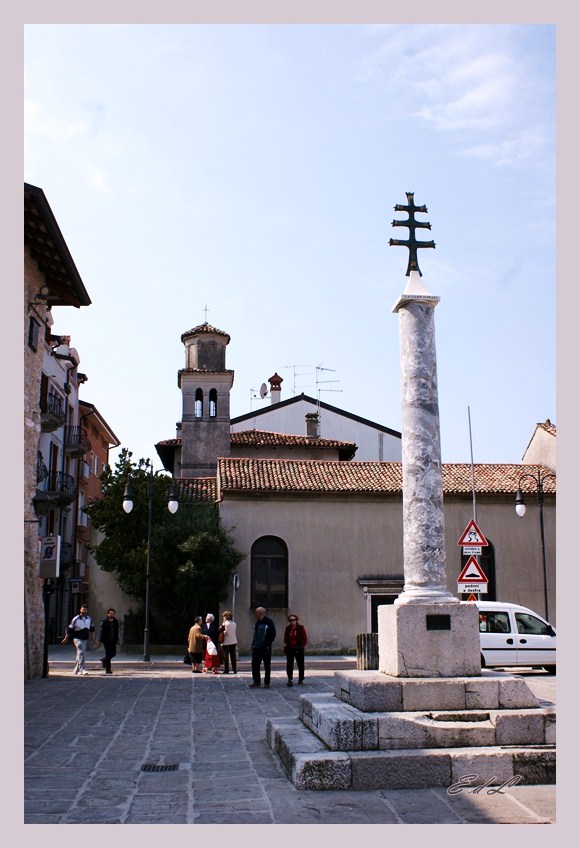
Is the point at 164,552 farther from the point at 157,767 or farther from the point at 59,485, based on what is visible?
the point at 157,767

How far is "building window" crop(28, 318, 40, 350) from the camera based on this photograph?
18.9 m

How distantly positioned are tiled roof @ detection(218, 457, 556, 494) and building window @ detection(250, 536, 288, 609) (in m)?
1.90

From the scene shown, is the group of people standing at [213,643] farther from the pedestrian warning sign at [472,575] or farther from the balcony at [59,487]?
the balcony at [59,487]

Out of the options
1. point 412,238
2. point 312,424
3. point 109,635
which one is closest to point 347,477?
point 312,424

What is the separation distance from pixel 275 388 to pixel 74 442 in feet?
46.8

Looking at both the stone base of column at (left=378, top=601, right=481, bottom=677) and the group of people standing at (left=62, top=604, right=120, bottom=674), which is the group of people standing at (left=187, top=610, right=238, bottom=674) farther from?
the stone base of column at (left=378, top=601, right=481, bottom=677)

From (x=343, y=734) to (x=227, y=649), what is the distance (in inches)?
475

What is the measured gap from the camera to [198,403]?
4044 centimetres

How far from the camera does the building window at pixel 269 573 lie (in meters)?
27.0

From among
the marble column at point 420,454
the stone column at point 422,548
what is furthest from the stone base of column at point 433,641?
the marble column at point 420,454

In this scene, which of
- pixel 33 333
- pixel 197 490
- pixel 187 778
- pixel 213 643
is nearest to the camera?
pixel 187 778

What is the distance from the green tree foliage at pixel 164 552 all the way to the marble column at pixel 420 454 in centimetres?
1662

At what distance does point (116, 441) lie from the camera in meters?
52.5

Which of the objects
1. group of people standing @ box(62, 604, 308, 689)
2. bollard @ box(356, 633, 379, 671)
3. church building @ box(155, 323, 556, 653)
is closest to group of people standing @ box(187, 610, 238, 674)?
group of people standing @ box(62, 604, 308, 689)
